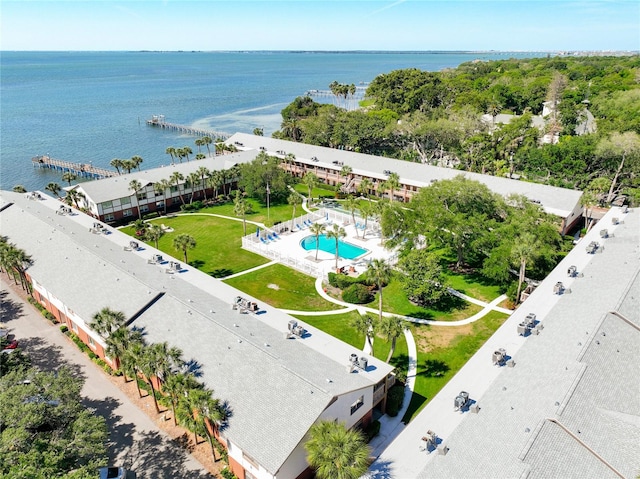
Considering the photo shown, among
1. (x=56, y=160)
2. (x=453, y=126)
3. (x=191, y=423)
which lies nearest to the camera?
(x=191, y=423)

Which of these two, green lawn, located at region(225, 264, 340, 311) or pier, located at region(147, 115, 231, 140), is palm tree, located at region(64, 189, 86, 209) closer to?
green lawn, located at region(225, 264, 340, 311)

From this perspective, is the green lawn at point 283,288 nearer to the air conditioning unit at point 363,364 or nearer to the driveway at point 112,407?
the air conditioning unit at point 363,364

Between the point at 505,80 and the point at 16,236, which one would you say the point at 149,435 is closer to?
the point at 16,236

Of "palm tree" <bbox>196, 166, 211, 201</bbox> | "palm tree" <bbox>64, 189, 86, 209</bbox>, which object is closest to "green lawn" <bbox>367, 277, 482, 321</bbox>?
"palm tree" <bbox>196, 166, 211, 201</bbox>

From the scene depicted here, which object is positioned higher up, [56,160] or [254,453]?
[254,453]

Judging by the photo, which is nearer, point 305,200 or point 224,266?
point 224,266

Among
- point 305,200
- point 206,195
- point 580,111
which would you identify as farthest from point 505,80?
point 206,195

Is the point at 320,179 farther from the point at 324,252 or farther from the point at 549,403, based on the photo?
the point at 549,403

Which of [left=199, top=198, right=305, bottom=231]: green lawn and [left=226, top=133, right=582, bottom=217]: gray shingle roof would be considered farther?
[left=199, top=198, right=305, bottom=231]: green lawn
